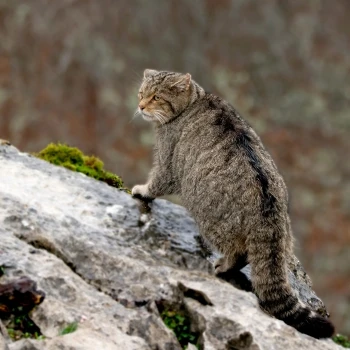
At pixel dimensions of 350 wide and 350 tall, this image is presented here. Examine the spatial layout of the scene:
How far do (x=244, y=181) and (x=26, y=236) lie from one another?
2157 mm

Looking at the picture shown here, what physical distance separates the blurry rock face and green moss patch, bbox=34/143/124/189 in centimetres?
164

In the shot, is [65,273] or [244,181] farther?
[244,181]

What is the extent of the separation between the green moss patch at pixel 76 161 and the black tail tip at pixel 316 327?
11.8 feet

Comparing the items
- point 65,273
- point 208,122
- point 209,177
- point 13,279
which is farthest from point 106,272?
point 208,122

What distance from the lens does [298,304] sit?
26.6 ft

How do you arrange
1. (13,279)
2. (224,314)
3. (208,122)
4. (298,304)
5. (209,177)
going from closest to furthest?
(13,279) < (224,314) < (298,304) < (209,177) < (208,122)

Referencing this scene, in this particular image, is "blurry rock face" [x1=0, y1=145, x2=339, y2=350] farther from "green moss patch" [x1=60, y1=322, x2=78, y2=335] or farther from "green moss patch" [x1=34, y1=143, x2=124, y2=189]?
"green moss patch" [x1=34, y1=143, x2=124, y2=189]

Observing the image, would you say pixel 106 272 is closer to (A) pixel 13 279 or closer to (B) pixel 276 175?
(A) pixel 13 279

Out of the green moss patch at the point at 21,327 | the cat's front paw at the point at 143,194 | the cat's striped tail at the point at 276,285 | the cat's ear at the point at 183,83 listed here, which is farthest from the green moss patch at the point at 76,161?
the green moss patch at the point at 21,327

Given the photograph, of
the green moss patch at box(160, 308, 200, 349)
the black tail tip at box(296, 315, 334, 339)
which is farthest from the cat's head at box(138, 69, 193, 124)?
the black tail tip at box(296, 315, 334, 339)

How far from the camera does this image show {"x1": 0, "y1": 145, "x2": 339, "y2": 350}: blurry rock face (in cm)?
713

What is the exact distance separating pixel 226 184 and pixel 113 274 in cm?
153

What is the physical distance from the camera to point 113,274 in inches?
307

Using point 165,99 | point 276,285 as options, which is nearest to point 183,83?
point 165,99
